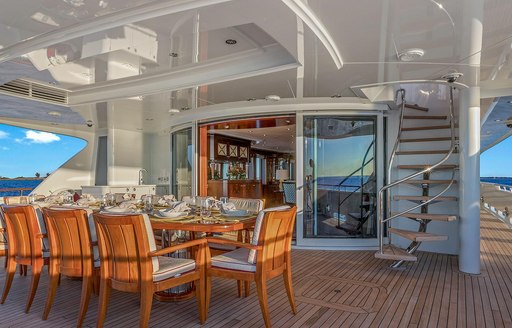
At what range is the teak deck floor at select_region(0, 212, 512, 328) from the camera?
2709mm

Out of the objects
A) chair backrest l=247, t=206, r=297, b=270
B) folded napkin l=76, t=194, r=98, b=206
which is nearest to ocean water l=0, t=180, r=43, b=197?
folded napkin l=76, t=194, r=98, b=206

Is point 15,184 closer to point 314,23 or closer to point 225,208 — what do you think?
point 225,208

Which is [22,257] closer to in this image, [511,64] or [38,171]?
[511,64]

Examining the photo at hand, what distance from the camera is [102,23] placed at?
2.62 m

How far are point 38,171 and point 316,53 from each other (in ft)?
37.2

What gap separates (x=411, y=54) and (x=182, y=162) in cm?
504

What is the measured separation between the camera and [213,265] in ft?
8.91

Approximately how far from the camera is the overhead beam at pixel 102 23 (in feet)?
7.51

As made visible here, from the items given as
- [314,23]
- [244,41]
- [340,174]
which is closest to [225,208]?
[244,41]

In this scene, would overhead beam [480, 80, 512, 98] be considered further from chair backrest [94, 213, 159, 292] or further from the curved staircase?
chair backrest [94, 213, 159, 292]

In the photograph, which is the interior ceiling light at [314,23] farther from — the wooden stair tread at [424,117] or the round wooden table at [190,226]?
the wooden stair tread at [424,117]

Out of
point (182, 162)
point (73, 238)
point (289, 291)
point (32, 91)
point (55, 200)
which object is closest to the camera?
point (73, 238)

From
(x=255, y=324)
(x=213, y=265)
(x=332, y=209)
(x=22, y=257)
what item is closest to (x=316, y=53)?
(x=213, y=265)

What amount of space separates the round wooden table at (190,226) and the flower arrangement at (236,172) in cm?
831
